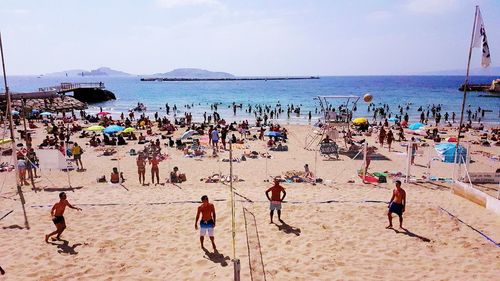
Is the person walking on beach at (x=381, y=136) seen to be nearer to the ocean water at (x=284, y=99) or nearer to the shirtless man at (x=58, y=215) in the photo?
the ocean water at (x=284, y=99)

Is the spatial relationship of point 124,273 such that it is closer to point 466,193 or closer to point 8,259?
point 8,259

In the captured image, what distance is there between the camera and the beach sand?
6.68m

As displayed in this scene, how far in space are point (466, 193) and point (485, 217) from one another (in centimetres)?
157

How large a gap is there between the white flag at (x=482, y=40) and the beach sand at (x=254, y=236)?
4303 mm

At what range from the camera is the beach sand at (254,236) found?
668cm

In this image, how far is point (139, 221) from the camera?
8984mm

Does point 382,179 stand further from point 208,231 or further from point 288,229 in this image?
point 208,231

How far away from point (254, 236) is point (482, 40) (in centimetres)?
948

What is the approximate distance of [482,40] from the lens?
11227mm

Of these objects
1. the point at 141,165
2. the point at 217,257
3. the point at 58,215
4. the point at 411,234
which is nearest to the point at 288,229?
the point at 217,257

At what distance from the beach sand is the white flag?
4.30m

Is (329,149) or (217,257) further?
(329,149)

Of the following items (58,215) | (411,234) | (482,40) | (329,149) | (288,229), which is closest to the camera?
(58,215)

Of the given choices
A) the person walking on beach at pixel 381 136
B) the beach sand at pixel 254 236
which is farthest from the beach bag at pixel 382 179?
the person walking on beach at pixel 381 136
